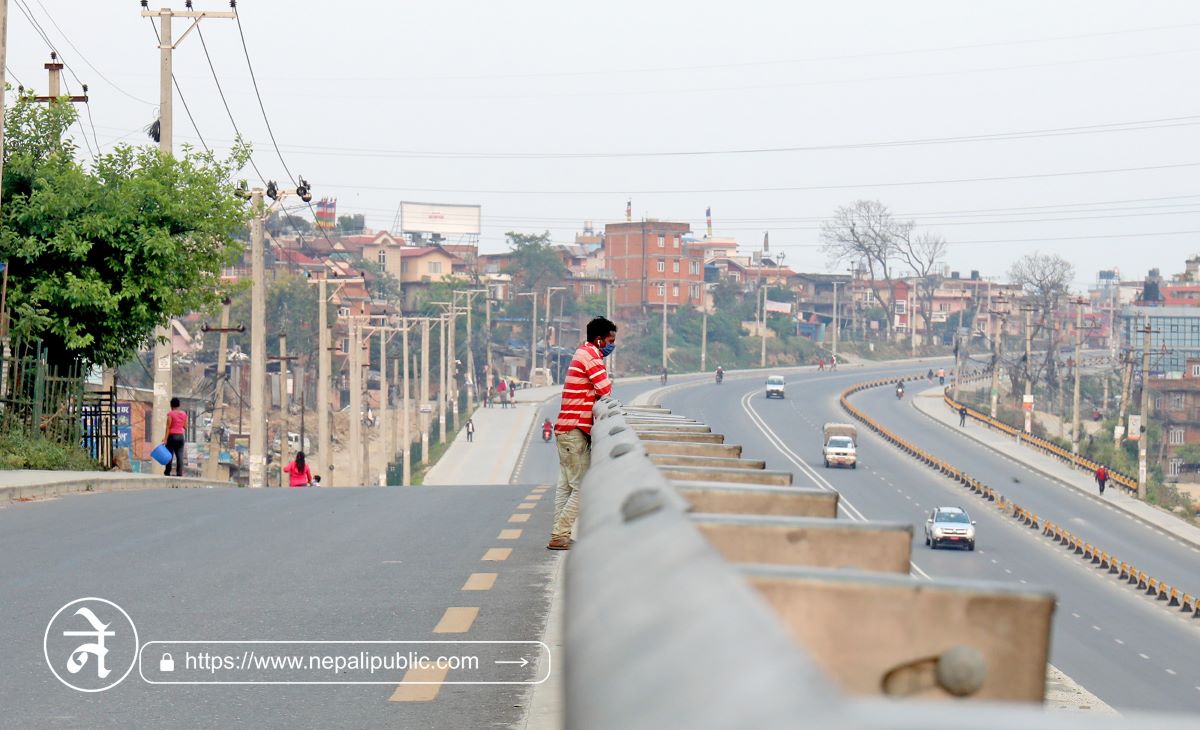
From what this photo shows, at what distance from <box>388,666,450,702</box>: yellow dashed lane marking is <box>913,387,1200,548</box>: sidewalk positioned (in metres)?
49.4

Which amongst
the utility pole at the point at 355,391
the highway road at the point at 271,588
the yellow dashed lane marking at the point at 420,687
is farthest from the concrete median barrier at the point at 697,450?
the utility pole at the point at 355,391

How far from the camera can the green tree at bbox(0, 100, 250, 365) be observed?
85.6 ft

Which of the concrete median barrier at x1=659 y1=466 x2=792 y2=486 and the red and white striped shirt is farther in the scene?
the red and white striped shirt

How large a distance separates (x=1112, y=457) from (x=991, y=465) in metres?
17.2

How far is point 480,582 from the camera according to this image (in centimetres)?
1136

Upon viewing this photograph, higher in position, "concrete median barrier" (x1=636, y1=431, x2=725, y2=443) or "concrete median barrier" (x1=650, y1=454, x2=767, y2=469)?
"concrete median barrier" (x1=650, y1=454, x2=767, y2=469)

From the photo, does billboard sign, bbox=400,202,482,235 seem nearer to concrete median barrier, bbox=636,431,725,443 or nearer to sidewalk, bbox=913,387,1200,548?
sidewalk, bbox=913,387,1200,548

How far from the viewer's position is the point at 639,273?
15250 centimetres

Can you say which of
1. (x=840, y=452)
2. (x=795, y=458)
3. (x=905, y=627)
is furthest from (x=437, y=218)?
(x=905, y=627)

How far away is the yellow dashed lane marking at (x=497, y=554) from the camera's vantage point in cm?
1280

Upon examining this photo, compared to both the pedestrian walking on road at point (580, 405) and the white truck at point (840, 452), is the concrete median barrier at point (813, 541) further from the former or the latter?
the white truck at point (840, 452)

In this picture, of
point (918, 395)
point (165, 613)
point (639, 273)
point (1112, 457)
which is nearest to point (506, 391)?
point (918, 395)

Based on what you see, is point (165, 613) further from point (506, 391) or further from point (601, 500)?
point (506, 391)

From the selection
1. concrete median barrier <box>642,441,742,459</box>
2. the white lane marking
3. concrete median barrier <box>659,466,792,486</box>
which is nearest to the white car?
the white lane marking
